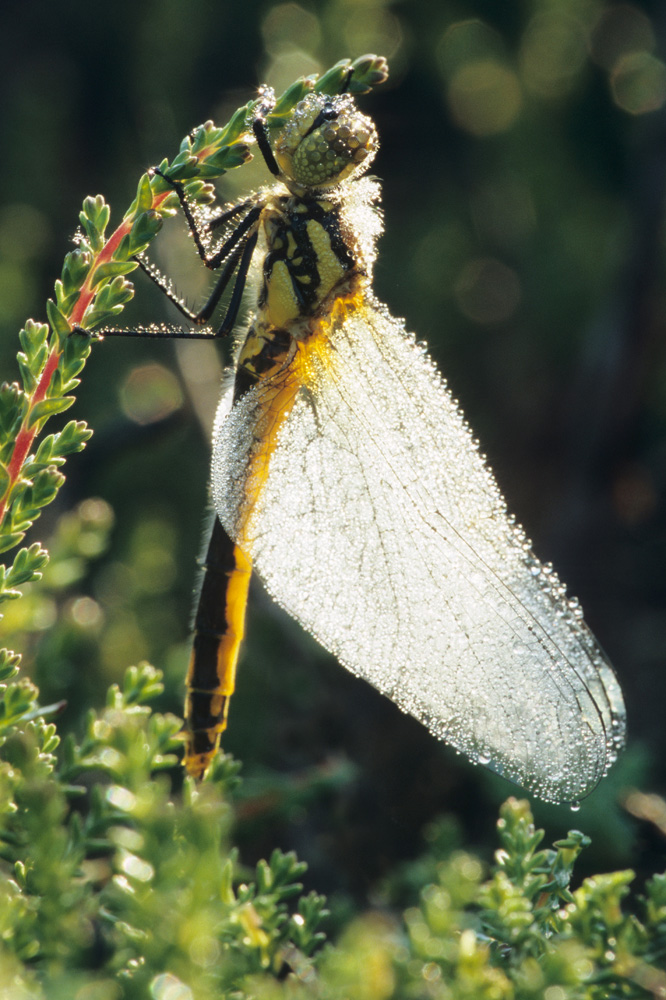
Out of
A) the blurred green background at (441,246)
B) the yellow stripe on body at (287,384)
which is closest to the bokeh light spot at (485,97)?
the blurred green background at (441,246)

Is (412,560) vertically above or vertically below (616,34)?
below

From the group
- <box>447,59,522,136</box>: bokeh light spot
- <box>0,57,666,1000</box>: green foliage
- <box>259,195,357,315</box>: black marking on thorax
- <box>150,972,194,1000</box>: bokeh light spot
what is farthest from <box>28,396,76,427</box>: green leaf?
<box>447,59,522,136</box>: bokeh light spot

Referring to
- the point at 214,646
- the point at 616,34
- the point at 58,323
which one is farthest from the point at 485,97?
the point at 58,323

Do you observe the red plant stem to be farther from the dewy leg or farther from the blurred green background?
the blurred green background

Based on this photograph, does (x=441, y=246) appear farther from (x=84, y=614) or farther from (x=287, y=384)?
(x=84, y=614)

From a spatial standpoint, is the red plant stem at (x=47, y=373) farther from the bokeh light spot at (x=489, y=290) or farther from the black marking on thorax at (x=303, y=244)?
the bokeh light spot at (x=489, y=290)
